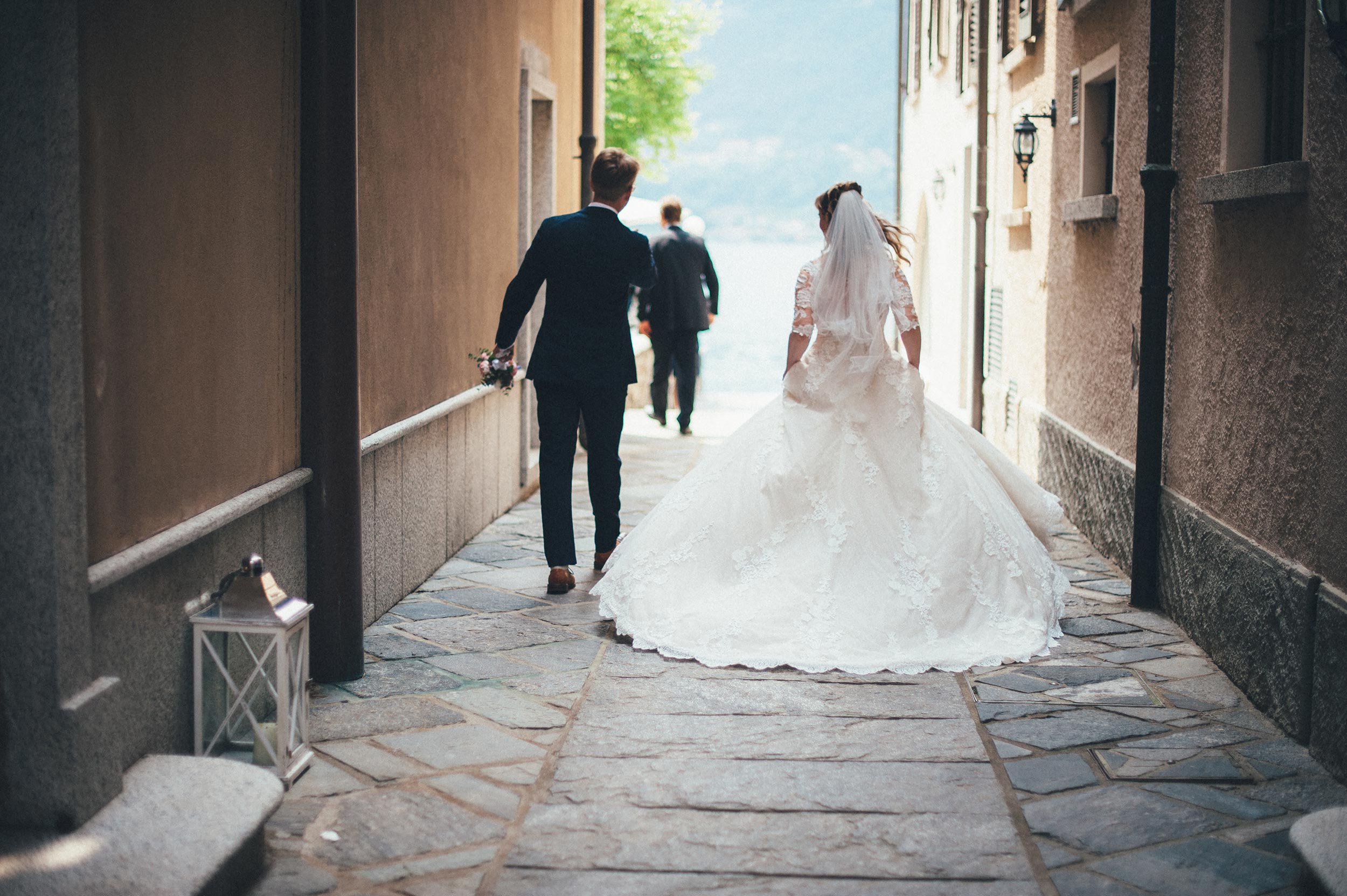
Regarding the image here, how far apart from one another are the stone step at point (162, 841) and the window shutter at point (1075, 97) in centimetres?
742

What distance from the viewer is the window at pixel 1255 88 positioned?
211 inches

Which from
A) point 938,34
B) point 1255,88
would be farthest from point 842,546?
point 938,34

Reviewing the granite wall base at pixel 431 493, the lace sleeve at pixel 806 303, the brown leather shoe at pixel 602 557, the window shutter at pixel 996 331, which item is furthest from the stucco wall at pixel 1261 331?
the window shutter at pixel 996 331

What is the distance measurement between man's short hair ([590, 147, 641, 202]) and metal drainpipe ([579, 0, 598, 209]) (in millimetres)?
5224

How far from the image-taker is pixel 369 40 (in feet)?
18.9

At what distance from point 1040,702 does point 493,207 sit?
5.23m

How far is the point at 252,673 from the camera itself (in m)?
4.09

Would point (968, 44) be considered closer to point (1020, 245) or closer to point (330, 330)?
point (1020, 245)

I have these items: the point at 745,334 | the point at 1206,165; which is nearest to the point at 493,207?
the point at 1206,165

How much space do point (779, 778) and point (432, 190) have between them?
4059 millimetres

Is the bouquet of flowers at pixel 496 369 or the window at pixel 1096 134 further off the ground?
the window at pixel 1096 134

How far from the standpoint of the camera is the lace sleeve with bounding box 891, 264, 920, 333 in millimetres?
6281

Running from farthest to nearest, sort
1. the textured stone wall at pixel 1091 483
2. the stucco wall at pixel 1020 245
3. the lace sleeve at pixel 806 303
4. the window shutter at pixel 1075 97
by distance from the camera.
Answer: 1. the stucco wall at pixel 1020 245
2. the window shutter at pixel 1075 97
3. the textured stone wall at pixel 1091 483
4. the lace sleeve at pixel 806 303

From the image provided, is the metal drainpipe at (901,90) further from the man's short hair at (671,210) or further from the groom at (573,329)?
the groom at (573,329)
